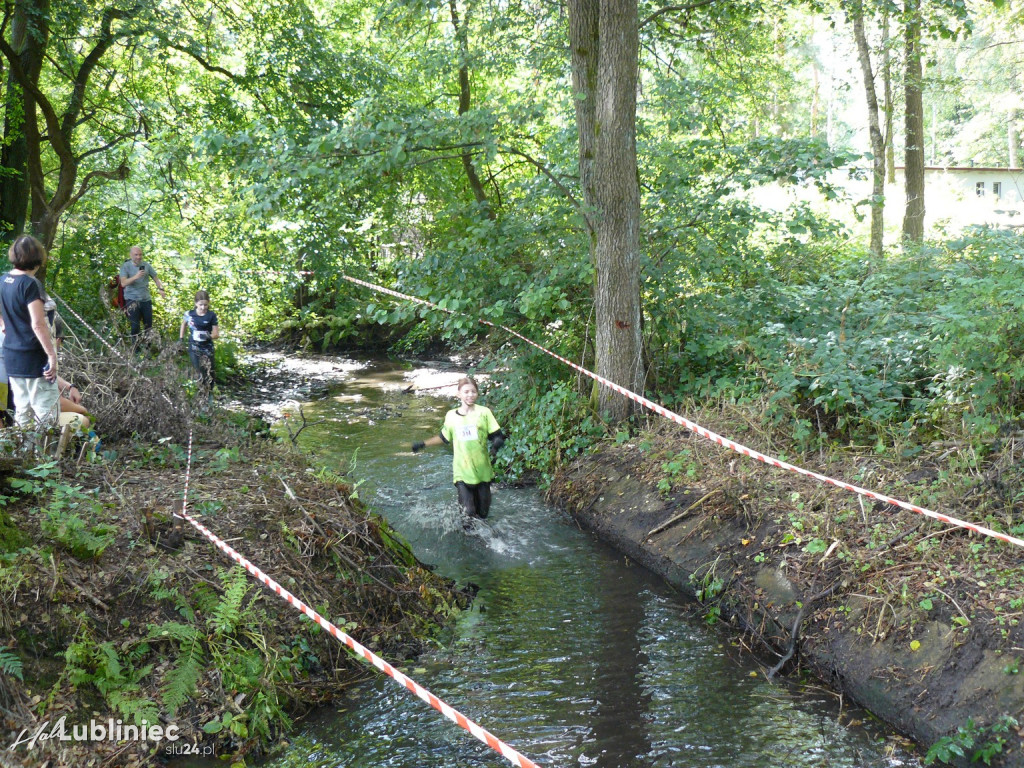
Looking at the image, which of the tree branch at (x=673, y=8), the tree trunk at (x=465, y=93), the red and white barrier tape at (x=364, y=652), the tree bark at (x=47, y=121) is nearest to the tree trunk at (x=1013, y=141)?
the tree trunk at (x=465, y=93)

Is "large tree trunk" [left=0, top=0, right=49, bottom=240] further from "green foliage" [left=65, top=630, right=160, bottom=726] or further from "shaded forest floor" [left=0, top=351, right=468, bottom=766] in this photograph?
"green foliage" [left=65, top=630, right=160, bottom=726]

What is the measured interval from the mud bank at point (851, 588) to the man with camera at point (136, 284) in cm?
978

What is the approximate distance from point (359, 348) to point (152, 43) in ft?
31.5

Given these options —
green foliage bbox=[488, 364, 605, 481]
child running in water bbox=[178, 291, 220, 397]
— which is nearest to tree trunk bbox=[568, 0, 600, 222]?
green foliage bbox=[488, 364, 605, 481]

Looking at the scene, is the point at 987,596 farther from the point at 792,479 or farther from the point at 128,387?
the point at 128,387

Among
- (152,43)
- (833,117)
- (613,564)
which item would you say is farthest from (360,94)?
(833,117)

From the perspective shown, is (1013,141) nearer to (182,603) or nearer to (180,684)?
(182,603)

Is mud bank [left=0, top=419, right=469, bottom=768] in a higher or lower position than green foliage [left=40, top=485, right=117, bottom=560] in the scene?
lower

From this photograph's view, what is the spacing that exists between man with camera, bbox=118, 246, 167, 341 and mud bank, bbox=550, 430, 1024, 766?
32.1 ft

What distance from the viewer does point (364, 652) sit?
14.8 feet

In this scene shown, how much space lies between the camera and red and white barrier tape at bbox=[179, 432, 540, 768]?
3.76 meters

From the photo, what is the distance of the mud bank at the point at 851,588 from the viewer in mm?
4754

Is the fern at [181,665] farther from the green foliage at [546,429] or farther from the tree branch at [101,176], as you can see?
the tree branch at [101,176]

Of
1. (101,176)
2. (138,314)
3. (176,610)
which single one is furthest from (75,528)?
(101,176)
